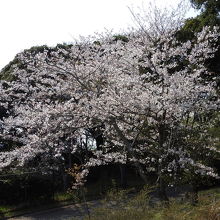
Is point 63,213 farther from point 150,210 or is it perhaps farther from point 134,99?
point 150,210

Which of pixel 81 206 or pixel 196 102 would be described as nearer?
pixel 196 102

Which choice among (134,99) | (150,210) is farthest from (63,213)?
(150,210)

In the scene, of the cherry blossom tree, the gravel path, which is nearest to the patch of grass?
the cherry blossom tree

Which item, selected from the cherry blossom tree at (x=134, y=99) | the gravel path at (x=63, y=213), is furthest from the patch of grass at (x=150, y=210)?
the gravel path at (x=63, y=213)

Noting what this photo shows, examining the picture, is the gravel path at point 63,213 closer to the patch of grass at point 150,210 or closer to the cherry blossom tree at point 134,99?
the cherry blossom tree at point 134,99

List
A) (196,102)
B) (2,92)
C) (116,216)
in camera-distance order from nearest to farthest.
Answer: (116,216) → (196,102) → (2,92)

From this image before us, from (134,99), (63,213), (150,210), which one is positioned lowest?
(63,213)

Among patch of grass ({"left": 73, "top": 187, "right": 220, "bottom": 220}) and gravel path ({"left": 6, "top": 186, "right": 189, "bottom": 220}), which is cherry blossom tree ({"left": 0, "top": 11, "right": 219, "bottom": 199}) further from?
gravel path ({"left": 6, "top": 186, "right": 189, "bottom": 220})

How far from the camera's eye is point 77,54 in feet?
26.2

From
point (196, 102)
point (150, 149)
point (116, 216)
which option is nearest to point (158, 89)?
point (196, 102)

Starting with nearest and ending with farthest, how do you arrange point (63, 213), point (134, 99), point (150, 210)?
1. point (150, 210)
2. point (134, 99)
3. point (63, 213)

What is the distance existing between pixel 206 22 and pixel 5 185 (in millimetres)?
8223

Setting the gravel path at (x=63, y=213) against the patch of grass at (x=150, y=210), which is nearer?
the patch of grass at (x=150, y=210)

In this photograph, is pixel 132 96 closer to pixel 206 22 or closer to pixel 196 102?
pixel 196 102
